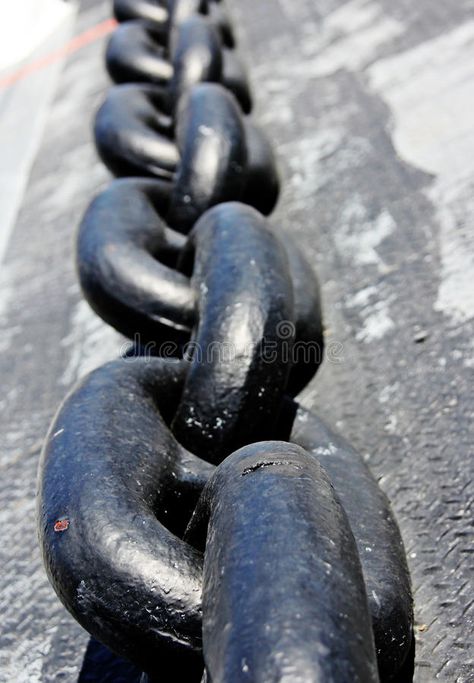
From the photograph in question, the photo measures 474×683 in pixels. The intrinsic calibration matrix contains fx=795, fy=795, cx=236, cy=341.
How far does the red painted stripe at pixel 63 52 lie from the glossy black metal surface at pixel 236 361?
7.60 feet

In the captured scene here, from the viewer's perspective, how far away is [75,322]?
4.79 feet

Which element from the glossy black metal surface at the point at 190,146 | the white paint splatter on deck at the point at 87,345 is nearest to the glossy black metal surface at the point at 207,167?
the glossy black metal surface at the point at 190,146

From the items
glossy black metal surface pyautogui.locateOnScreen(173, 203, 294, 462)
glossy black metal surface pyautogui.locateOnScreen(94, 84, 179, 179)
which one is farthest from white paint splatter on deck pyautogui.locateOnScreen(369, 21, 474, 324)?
glossy black metal surface pyautogui.locateOnScreen(94, 84, 179, 179)

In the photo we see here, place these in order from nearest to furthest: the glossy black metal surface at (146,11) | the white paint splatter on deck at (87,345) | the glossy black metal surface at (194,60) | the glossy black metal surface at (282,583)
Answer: the glossy black metal surface at (282,583) → the white paint splatter on deck at (87,345) → the glossy black metal surface at (194,60) → the glossy black metal surface at (146,11)

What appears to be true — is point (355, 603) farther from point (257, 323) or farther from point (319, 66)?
point (319, 66)

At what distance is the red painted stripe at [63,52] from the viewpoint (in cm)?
292

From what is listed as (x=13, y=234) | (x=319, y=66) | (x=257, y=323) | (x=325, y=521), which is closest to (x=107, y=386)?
(x=257, y=323)

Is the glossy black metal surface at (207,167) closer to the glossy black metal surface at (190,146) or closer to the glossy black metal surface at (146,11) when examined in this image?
the glossy black metal surface at (190,146)

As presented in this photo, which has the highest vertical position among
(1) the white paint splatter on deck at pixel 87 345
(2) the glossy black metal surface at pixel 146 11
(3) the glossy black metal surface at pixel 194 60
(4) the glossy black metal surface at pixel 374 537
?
(3) the glossy black metal surface at pixel 194 60

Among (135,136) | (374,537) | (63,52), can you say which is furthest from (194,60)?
(63,52)

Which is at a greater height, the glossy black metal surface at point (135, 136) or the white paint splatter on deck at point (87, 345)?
the glossy black metal surface at point (135, 136)

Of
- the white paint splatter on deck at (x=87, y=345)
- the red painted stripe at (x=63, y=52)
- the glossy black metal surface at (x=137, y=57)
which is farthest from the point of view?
the red painted stripe at (x=63, y=52)

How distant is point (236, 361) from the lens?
0.81 metres

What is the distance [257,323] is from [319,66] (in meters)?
1.25
